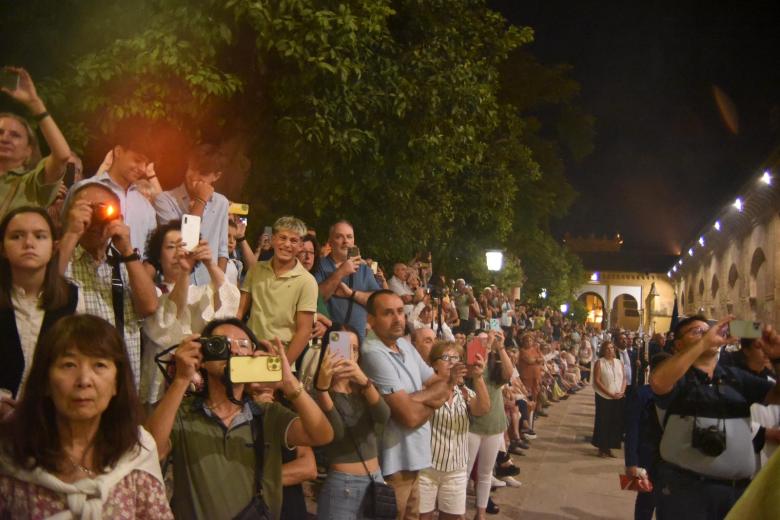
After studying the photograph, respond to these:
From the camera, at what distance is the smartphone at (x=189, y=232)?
450cm

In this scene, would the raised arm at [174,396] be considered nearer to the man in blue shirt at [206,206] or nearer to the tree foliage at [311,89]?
the man in blue shirt at [206,206]

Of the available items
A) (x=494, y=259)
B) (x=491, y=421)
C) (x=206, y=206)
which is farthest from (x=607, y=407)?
(x=206, y=206)

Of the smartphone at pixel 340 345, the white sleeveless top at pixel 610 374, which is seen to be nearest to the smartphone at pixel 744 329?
the smartphone at pixel 340 345

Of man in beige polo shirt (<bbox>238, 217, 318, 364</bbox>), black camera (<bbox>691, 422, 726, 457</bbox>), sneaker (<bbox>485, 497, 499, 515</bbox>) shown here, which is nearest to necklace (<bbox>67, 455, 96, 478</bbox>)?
man in beige polo shirt (<bbox>238, 217, 318, 364</bbox>)

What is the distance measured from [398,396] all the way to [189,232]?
2048mm

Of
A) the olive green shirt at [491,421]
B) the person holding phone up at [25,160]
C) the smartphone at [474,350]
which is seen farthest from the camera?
the olive green shirt at [491,421]

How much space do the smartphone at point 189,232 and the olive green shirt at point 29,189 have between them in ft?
2.66

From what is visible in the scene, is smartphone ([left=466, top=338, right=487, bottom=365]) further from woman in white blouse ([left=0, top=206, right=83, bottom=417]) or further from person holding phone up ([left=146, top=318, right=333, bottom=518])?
woman in white blouse ([left=0, top=206, right=83, bottom=417])

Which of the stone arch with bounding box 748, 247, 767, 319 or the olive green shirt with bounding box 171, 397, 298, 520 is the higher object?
the stone arch with bounding box 748, 247, 767, 319

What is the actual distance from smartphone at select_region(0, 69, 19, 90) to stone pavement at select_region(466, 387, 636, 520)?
282 inches

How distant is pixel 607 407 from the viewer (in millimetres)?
14797

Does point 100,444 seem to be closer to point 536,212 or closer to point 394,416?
point 394,416

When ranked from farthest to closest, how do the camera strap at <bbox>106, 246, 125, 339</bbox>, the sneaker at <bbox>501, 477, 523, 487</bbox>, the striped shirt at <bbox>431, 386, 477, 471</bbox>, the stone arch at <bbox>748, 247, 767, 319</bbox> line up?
the stone arch at <bbox>748, 247, 767, 319</bbox>
the sneaker at <bbox>501, 477, 523, 487</bbox>
the striped shirt at <bbox>431, 386, 477, 471</bbox>
the camera strap at <bbox>106, 246, 125, 339</bbox>

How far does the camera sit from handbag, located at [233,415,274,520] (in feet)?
12.1
